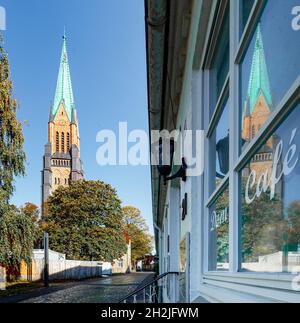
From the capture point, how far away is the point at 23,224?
13.6 meters

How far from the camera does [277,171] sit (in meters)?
0.96

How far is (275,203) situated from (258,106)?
Answer: 35 centimetres

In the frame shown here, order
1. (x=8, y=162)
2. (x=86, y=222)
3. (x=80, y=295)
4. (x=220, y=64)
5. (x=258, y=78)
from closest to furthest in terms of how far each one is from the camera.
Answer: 1. (x=258, y=78)
2. (x=220, y=64)
3. (x=8, y=162)
4. (x=80, y=295)
5. (x=86, y=222)

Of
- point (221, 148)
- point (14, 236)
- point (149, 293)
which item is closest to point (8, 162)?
point (14, 236)

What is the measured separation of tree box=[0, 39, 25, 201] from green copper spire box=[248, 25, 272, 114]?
11.8m

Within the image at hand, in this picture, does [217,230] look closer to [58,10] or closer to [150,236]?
[58,10]

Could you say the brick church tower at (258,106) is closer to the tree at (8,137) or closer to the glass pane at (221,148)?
the glass pane at (221,148)

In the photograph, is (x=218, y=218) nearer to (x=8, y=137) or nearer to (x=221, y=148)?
(x=221, y=148)

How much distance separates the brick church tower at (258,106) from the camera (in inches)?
41.5

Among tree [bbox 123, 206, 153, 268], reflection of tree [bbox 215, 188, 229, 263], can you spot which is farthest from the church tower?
reflection of tree [bbox 215, 188, 229, 263]

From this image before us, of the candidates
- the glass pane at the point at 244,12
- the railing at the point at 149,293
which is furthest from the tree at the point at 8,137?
the glass pane at the point at 244,12

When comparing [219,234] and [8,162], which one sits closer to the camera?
[219,234]

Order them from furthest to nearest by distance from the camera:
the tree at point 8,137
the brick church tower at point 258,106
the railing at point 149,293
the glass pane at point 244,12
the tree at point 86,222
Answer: the tree at point 86,222 → the tree at point 8,137 → the railing at point 149,293 → the glass pane at point 244,12 → the brick church tower at point 258,106
